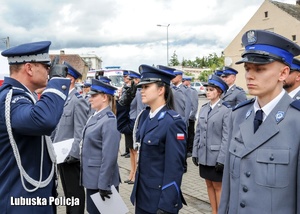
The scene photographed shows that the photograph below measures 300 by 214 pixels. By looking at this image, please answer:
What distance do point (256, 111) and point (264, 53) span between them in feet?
1.30

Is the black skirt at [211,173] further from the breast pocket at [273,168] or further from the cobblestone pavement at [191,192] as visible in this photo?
the breast pocket at [273,168]

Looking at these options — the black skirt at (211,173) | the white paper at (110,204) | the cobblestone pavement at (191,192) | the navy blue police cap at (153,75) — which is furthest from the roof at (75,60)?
the navy blue police cap at (153,75)

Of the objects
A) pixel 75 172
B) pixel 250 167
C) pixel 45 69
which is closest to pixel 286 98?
pixel 250 167

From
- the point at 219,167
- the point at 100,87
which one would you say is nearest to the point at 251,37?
the point at 100,87

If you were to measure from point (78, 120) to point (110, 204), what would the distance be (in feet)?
4.59

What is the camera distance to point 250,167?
1934mm

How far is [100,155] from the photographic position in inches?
143

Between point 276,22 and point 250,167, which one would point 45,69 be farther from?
point 276,22

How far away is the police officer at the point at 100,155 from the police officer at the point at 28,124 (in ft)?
3.53

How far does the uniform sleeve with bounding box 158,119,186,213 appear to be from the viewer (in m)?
2.61

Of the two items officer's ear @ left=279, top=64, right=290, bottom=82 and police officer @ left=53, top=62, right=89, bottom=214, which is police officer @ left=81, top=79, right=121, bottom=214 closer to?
police officer @ left=53, top=62, right=89, bottom=214

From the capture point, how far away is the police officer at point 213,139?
4.20 m

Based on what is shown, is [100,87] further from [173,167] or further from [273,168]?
[273,168]

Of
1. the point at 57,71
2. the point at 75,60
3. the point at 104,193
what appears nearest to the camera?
the point at 57,71
